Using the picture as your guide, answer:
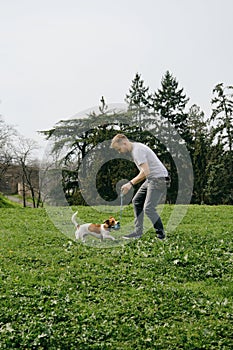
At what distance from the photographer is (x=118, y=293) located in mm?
6172

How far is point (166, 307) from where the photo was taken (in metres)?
5.62

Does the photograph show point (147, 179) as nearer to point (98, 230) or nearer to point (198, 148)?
point (98, 230)

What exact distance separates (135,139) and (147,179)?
13.0 meters

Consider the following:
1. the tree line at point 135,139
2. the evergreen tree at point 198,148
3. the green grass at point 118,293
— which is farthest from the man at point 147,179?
the evergreen tree at point 198,148

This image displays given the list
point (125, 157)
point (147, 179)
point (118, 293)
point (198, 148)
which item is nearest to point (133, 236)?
point (147, 179)

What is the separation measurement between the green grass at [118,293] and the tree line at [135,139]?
25.0 feet

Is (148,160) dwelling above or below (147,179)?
above

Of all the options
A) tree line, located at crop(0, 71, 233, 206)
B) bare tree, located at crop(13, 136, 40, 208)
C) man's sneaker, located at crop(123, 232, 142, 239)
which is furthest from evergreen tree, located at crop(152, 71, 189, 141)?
man's sneaker, located at crop(123, 232, 142, 239)

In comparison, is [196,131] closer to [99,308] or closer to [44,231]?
[44,231]

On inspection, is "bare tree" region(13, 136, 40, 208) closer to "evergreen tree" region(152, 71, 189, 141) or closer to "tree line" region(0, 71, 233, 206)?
"tree line" region(0, 71, 233, 206)

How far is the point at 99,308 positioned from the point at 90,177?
11994mm

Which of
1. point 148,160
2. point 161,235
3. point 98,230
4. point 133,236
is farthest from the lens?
point 133,236

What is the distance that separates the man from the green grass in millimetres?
579

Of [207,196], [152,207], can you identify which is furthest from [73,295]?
[207,196]
